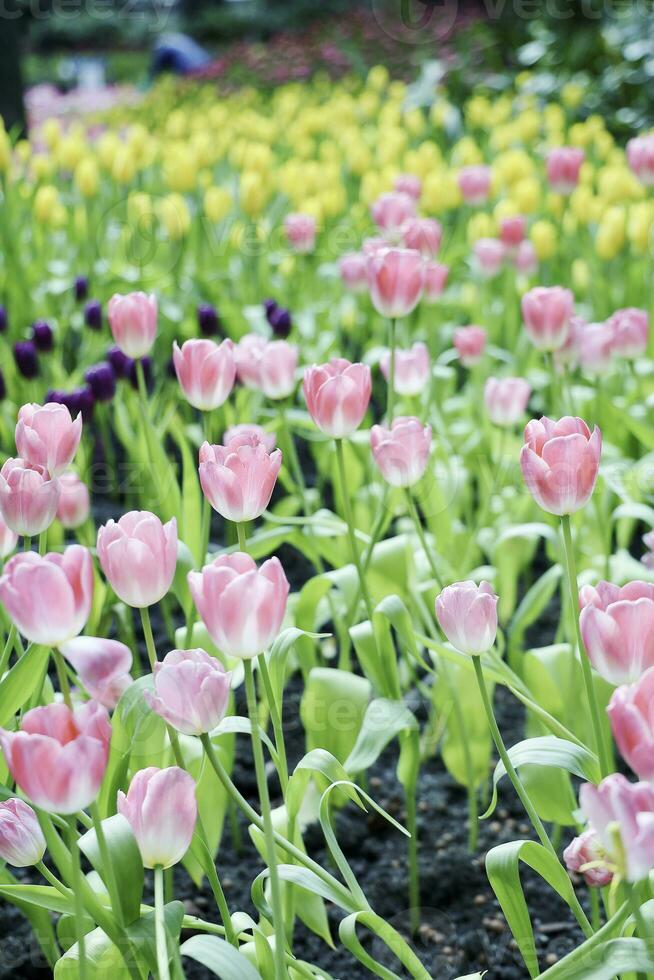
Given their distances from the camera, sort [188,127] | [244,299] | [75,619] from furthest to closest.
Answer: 1. [188,127]
2. [244,299]
3. [75,619]

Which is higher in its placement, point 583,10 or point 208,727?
point 208,727

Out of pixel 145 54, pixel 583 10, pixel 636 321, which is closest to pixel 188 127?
pixel 583 10

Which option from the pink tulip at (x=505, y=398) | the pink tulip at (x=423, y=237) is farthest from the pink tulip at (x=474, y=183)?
the pink tulip at (x=505, y=398)

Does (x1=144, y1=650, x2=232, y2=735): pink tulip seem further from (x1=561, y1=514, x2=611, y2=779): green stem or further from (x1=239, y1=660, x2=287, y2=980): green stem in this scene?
(x1=561, y1=514, x2=611, y2=779): green stem

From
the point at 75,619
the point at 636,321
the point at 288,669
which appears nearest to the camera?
the point at 75,619

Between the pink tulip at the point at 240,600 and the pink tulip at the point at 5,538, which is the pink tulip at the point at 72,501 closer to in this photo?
the pink tulip at the point at 5,538

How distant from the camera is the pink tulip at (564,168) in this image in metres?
2.72

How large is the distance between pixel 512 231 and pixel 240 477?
5.45 feet

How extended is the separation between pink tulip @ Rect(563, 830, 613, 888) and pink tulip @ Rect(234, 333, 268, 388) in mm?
896

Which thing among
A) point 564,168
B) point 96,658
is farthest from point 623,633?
point 564,168

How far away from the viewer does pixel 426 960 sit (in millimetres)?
1423

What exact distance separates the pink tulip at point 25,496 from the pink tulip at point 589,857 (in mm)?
516

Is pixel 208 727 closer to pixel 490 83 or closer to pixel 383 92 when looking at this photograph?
pixel 490 83

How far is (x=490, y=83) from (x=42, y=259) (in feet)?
12.3
